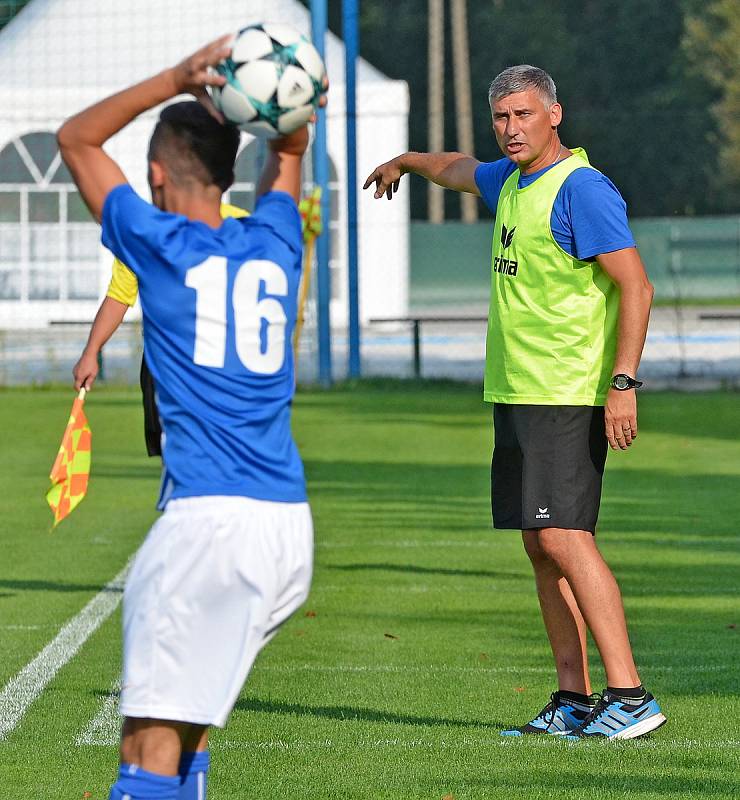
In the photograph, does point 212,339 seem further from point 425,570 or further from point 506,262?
point 425,570

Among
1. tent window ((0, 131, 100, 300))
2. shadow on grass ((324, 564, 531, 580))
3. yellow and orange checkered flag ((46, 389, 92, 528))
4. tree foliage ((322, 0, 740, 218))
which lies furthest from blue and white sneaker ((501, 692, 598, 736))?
tree foliage ((322, 0, 740, 218))

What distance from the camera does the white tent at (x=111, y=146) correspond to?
1212 inches

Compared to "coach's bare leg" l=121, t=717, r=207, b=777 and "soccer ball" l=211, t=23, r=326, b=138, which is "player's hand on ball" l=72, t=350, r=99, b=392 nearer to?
"soccer ball" l=211, t=23, r=326, b=138

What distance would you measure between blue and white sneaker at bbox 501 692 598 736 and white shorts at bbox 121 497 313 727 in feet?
7.32

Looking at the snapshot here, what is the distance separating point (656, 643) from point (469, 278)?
113 feet

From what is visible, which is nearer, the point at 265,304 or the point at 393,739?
the point at 265,304

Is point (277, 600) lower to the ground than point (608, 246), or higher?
lower

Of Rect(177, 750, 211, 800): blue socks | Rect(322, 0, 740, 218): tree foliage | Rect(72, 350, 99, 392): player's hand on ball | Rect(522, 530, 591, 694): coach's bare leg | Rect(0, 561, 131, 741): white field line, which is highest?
Rect(322, 0, 740, 218): tree foliage

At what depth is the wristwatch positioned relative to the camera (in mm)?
5520

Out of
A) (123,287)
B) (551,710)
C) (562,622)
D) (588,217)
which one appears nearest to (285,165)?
(588,217)

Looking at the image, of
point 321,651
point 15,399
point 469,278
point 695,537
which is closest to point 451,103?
point 469,278

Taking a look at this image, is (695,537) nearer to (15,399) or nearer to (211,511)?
(211,511)

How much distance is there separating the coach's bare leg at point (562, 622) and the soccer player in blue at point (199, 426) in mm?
2102

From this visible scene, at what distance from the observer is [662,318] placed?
127ft
